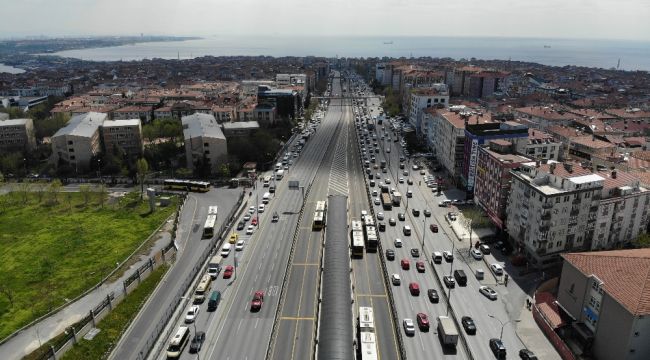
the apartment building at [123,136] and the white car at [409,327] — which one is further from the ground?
the apartment building at [123,136]

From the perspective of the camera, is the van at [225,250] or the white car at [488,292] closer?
the white car at [488,292]

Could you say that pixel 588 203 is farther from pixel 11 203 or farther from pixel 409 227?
pixel 11 203

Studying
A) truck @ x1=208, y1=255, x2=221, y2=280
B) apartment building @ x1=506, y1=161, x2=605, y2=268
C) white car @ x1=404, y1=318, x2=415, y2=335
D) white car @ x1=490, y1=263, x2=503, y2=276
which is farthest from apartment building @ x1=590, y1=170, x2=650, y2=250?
truck @ x1=208, y1=255, x2=221, y2=280

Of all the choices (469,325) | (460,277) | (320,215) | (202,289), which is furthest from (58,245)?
(469,325)

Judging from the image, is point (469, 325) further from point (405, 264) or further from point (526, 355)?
point (405, 264)

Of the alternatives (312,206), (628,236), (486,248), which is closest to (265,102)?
(312,206)

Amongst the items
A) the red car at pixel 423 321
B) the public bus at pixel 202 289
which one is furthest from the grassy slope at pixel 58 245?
the red car at pixel 423 321

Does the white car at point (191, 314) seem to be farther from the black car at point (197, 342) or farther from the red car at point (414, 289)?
the red car at point (414, 289)
